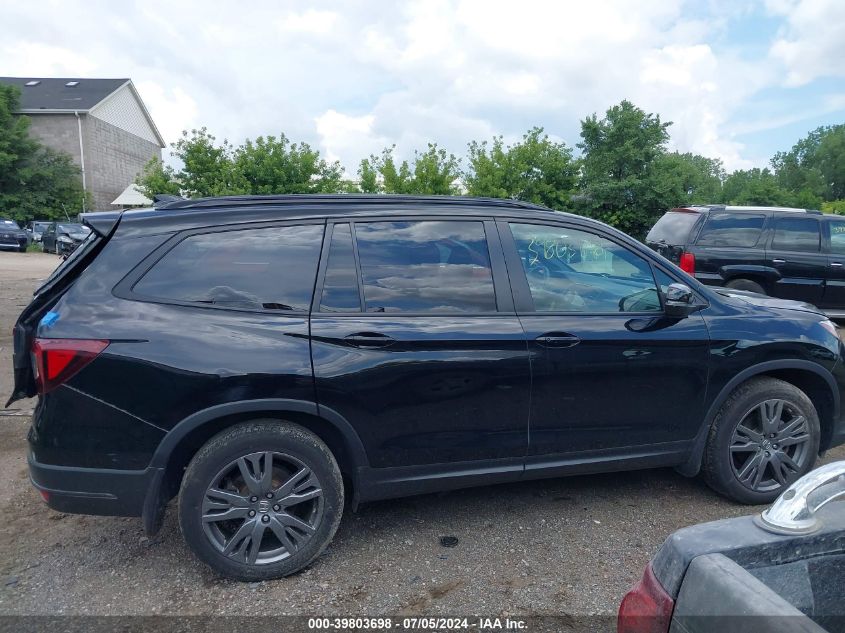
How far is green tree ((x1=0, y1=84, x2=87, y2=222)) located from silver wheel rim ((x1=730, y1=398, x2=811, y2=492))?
131ft

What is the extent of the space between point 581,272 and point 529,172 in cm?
1075

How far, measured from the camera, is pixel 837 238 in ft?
29.8

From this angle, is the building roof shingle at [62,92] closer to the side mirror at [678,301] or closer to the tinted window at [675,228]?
the tinted window at [675,228]

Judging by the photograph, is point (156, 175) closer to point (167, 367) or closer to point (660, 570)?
point (167, 367)

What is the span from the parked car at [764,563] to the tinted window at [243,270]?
213 centimetres

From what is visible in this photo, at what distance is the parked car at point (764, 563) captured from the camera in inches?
51.6

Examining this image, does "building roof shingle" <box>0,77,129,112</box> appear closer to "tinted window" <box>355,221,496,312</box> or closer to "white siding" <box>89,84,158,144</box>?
"white siding" <box>89,84,158,144</box>

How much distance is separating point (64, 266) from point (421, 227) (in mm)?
1822

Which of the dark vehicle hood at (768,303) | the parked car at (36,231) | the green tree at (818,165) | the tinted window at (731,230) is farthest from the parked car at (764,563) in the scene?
the green tree at (818,165)

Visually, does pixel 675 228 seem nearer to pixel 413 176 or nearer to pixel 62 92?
pixel 413 176

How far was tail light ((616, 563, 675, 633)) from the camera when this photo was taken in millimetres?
1370

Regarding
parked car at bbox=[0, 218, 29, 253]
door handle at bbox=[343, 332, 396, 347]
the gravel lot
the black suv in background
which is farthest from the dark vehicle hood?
parked car at bbox=[0, 218, 29, 253]

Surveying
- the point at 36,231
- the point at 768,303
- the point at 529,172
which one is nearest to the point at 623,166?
the point at 529,172

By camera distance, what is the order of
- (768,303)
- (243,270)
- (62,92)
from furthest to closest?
(62,92) → (768,303) → (243,270)
